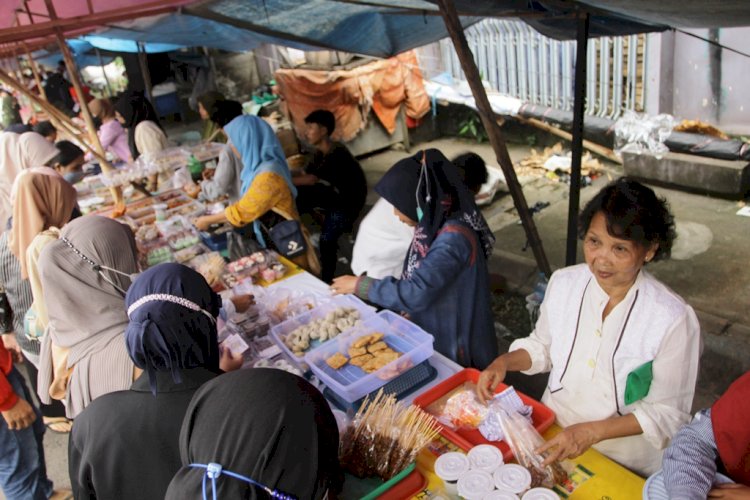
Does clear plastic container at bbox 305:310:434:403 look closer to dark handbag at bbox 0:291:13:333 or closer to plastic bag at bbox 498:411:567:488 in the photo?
plastic bag at bbox 498:411:567:488

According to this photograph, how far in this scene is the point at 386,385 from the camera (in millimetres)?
2422

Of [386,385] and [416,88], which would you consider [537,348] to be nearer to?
[386,385]

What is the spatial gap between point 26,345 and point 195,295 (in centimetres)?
227

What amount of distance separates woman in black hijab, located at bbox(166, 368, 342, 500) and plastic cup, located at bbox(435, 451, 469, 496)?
56cm

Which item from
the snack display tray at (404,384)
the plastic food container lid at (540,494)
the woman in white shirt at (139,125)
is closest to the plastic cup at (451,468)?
the plastic food container lid at (540,494)

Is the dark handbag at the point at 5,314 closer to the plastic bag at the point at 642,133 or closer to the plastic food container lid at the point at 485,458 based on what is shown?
the plastic food container lid at the point at 485,458

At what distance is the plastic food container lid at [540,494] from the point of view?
167cm

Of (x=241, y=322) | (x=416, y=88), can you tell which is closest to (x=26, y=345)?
(x=241, y=322)

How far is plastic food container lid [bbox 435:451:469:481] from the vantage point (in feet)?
5.95

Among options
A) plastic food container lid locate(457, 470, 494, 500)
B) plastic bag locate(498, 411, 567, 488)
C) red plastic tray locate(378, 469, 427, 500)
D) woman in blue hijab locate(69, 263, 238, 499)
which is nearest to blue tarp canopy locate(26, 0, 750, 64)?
plastic bag locate(498, 411, 567, 488)

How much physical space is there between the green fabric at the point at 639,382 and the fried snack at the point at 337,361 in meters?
1.22

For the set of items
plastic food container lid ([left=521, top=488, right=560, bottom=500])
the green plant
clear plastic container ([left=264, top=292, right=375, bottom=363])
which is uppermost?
plastic food container lid ([left=521, top=488, right=560, bottom=500])

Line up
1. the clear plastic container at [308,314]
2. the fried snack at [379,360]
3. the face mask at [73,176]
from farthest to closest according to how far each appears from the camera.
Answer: the face mask at [73,176], the clear plastic container at [308,314], the fried snack at [379,360]

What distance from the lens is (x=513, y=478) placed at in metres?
1.76
